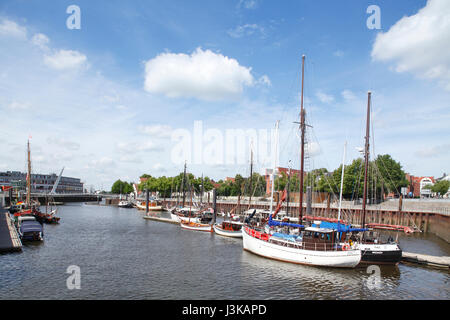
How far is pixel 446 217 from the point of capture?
5566cm

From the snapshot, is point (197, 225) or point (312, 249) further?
point (197, 225)

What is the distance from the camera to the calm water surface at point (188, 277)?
79.8ft

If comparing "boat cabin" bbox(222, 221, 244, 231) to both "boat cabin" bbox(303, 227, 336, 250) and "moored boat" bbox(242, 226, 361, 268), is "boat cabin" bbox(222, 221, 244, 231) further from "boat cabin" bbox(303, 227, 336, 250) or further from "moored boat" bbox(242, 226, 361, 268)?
"boat cabin" bbox(303, 227, 336, 250)

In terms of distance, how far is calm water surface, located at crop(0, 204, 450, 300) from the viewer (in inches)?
958

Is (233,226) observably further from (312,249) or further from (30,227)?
(30,227)

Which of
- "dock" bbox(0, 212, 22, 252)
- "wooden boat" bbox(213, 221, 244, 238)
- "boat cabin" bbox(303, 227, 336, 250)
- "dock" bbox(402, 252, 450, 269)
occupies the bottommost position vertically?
"wooden boat" bbox(213, 221, 244, 238)

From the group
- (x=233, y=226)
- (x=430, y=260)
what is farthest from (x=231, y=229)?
(x=430, y=260)

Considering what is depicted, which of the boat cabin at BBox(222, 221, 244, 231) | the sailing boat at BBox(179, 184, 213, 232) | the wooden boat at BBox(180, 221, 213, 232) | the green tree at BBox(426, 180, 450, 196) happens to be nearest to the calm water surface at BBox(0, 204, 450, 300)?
the boat cabin at BBox(222, 221, 244, 231)

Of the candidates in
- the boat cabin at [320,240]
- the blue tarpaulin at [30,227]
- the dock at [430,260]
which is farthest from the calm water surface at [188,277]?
the blue tarpaulin at [30,227]

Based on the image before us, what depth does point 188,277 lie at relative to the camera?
94.3 feet

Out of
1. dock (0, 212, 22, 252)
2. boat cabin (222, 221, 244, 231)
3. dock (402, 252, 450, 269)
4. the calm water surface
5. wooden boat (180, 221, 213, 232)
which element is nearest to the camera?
the calm water surface
